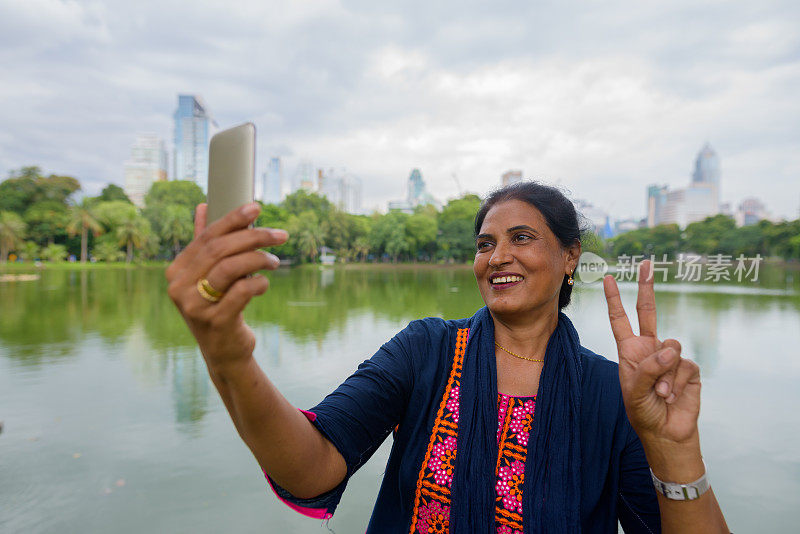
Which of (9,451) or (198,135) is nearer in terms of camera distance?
(9,451)

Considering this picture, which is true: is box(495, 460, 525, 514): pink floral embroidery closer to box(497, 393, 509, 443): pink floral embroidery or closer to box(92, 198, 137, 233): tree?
box(497, 393, 509, 443): pink floral embroidery

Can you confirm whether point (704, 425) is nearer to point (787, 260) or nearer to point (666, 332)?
point (666, 332)

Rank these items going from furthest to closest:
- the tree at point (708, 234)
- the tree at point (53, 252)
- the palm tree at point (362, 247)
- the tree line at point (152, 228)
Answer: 1. the palm tree at point (362, 247)
2. the tree at point (708, 234)
3. the tree line at point (152, 228)
4. the tree at point (53, 252)

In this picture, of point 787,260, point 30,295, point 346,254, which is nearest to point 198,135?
point 346,254

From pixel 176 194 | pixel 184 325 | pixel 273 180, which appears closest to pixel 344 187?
pixel 273 180

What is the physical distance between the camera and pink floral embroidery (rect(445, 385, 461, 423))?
149 centimetres

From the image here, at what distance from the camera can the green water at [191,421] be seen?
3.33 meters

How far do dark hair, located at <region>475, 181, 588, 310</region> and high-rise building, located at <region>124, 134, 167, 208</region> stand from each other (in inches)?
4572

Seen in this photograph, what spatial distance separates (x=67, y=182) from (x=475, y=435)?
57.6 m

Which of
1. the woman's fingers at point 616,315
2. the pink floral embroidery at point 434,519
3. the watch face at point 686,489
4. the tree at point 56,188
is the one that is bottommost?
the pink floral embroidery at point 434,519

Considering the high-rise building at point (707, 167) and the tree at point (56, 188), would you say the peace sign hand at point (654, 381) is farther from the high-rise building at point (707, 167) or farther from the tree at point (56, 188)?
the high-rise building at point (707, 167)

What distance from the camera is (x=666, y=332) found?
9836mm

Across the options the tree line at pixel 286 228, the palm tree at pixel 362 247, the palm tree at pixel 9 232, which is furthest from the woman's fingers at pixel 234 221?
the palm tree at pixel 362 247

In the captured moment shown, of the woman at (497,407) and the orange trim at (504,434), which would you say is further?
the orange trim at (504,434)
